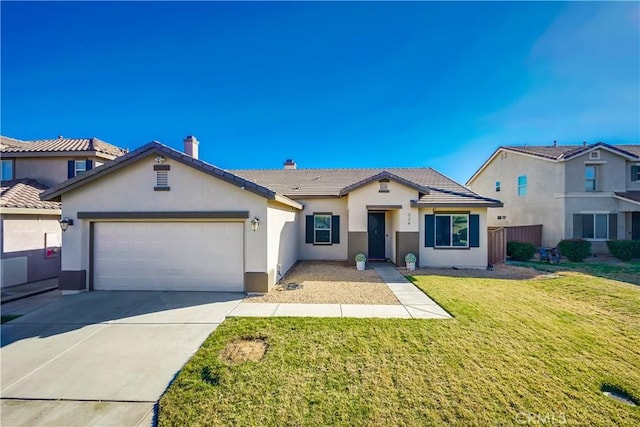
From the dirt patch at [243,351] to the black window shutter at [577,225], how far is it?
21076 millimetres

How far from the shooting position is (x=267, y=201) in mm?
8359

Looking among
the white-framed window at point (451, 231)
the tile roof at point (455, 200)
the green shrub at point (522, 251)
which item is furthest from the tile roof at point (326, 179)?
the green shrub at point (522, 251)

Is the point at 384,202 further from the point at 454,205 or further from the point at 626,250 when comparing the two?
the point at 626,250

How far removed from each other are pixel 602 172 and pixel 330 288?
20.8 m

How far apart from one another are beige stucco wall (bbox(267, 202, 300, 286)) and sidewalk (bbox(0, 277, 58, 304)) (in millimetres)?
7739

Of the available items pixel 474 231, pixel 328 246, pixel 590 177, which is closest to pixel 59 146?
pixel 328 246

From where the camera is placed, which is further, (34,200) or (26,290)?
(34,200)

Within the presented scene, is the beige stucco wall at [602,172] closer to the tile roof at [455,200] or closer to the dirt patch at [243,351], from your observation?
the tile roof at [455,200]

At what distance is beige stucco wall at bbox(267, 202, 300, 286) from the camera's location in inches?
343

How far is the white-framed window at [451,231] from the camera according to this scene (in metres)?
12.1

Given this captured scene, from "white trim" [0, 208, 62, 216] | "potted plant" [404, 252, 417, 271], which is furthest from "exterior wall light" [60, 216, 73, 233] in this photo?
"potted plant" [404, 252, 417, 271]

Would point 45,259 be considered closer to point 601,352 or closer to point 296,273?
point 296,273

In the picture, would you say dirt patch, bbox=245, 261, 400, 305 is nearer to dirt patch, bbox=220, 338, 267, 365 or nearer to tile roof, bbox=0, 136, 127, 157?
dirt patch, bbox=220, 338, 267, 365

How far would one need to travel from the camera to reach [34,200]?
33.0ft
